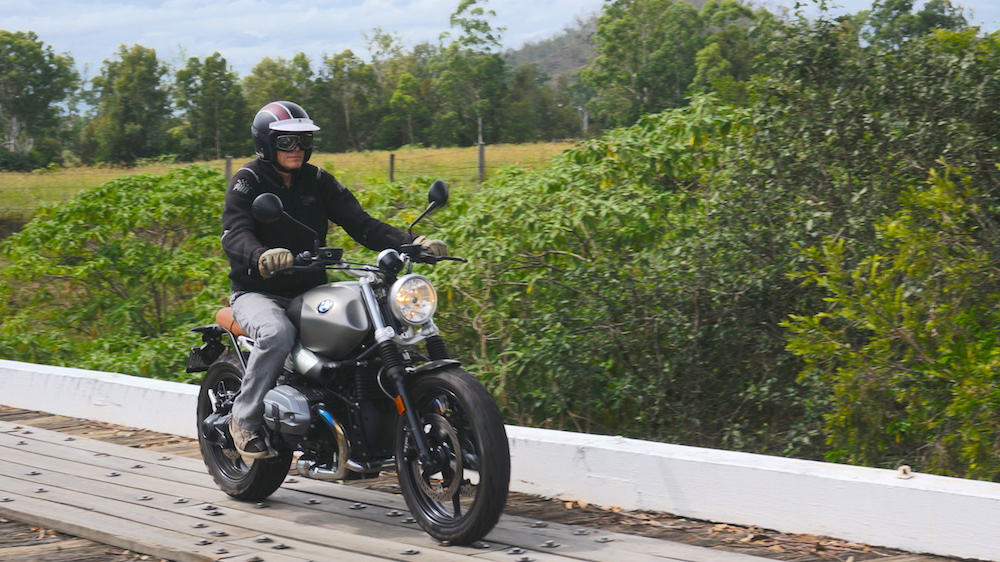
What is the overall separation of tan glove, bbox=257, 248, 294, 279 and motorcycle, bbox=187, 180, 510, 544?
10 cm

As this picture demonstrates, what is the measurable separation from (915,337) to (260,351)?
3.76 meters

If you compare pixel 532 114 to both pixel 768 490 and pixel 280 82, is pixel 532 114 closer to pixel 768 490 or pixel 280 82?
pixel 280 82

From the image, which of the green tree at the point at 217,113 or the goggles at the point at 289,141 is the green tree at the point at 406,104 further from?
the goggles at the point at 289,141

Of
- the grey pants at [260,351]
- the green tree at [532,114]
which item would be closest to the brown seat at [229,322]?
the grey pants at [260,351]

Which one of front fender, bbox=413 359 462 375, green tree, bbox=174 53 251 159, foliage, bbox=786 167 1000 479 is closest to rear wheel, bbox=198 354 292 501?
front fender, bbox=413 359 462 375

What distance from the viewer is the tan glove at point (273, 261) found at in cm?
A: 489

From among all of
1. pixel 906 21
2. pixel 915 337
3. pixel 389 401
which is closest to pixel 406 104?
pixel 906 21

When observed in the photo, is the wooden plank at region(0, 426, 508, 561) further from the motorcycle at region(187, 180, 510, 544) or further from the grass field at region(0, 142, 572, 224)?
the grass field at region(0, 142, 572, 224)

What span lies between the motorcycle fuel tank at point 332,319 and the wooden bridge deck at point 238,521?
88cm

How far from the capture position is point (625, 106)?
86875 mm

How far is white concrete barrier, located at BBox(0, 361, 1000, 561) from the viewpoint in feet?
14.9

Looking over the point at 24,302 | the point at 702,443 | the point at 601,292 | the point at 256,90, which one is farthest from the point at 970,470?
the point at 256,90

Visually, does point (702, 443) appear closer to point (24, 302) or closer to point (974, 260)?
point (974, 260)

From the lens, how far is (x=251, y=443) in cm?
541
